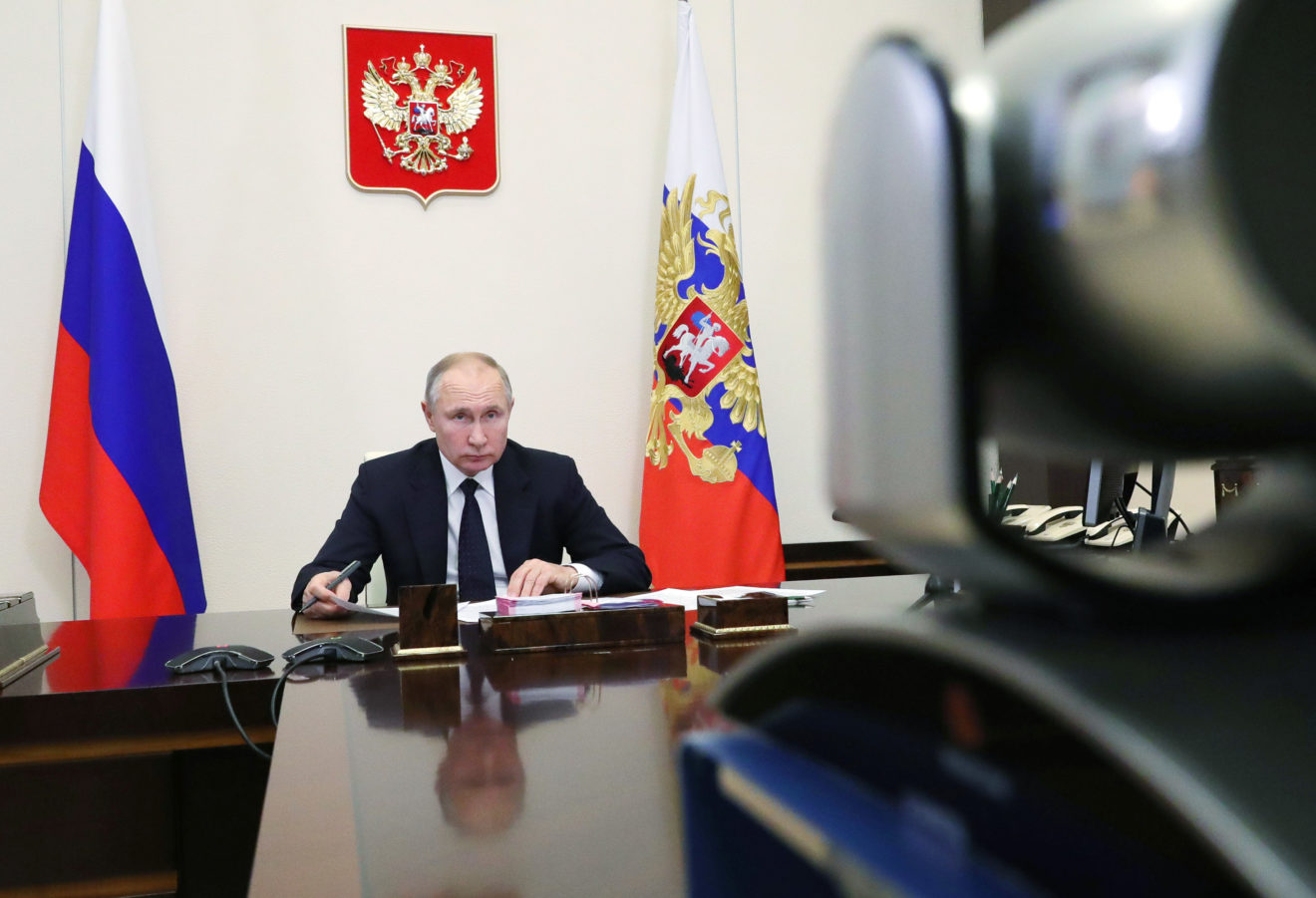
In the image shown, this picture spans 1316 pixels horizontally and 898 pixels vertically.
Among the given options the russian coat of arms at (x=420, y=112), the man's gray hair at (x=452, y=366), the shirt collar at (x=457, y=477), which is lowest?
the shirt collar at (x=457, y=477)

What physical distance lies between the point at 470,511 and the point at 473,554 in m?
0.16

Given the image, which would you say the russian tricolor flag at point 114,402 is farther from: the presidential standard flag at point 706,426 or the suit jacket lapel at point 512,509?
the presidential standard flag at point 706,426

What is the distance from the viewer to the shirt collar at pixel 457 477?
338cm

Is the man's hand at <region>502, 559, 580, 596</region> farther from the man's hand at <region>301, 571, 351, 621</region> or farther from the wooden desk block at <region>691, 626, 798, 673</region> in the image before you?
the wooden desk block at <region>691, 626, 798, 673</region>

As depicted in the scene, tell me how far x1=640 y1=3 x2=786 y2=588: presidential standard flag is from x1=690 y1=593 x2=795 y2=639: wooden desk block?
2298 mm

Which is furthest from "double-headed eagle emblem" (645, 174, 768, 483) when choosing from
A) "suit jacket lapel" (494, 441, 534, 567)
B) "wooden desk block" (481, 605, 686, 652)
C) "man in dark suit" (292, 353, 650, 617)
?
"wooden desk block" (481, 605, 686, 652)

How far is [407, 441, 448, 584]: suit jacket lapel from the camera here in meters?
3.20

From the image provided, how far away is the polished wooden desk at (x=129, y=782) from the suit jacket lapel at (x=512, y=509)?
1.52 m

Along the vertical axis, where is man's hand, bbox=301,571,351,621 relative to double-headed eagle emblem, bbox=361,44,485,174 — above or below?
below

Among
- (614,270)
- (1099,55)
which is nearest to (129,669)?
(1099,55)

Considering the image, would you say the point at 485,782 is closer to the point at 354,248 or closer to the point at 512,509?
the point at 512,509

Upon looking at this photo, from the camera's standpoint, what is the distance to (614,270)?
4.68 m

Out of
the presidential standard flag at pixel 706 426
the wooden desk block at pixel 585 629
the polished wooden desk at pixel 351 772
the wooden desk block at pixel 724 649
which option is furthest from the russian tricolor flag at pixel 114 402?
the wooden desk block at pixel 724 649

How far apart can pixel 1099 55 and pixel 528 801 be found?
68cm
